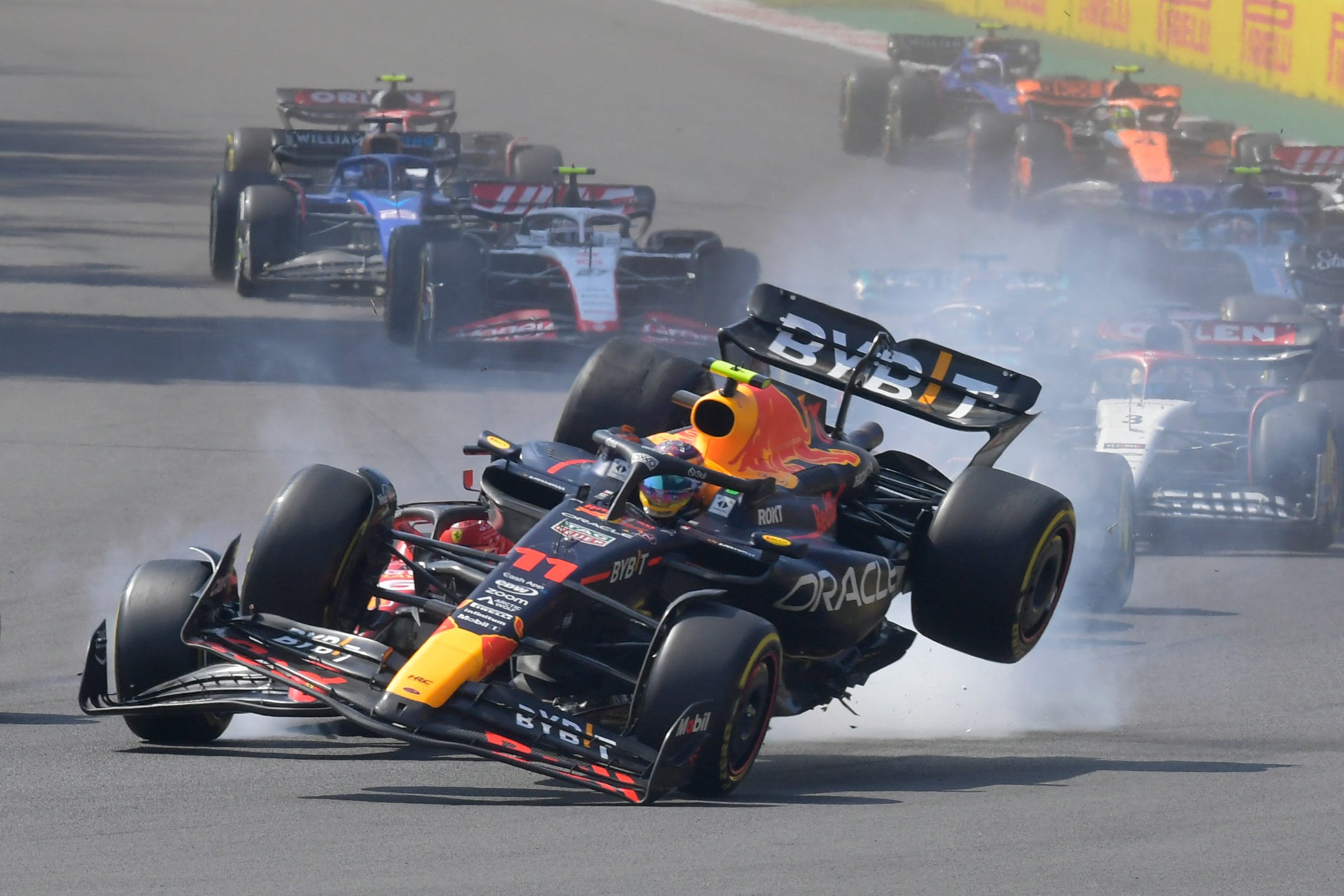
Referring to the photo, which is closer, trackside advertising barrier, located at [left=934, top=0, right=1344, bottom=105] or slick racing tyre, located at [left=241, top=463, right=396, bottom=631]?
slick racing tyre, located at [left=241, top=463, right=396, bottom=631]

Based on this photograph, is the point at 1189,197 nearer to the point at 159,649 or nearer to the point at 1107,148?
the point at 1107,148

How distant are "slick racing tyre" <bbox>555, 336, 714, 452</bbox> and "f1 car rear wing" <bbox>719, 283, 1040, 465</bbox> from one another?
0.31 m

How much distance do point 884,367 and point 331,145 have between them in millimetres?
14117

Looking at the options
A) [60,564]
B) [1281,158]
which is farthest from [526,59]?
[60,564]

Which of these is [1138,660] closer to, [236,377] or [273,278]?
[236,377]

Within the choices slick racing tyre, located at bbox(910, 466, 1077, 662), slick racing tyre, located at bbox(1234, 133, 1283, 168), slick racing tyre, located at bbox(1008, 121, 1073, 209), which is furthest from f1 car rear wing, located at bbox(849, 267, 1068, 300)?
slick racing tyre, located at bbox(1008, 121, 1073, 209)

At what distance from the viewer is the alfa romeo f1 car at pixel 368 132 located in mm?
22250

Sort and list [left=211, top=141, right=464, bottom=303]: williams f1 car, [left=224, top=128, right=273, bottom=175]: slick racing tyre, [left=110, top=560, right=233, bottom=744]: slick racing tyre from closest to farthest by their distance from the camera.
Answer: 1. [left=110, top=560, right=233, bottom=744]: slick racing tyre
2. [left=211, top=141, right=464, bottom=303]: williams f1 car
3. [left=224, top=128, right=273, bottom=175]: slick racing tyre

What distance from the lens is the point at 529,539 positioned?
25.1 feet

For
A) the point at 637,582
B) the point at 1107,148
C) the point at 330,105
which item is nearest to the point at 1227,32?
the point at 1107,148

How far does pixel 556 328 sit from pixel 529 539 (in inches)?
384

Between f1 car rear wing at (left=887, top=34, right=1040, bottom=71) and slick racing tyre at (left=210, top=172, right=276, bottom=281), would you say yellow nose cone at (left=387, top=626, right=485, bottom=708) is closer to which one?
slick racing tyre at (left=210, top=172, right=276, bottom=281)

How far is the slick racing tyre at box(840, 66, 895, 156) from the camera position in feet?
99.5

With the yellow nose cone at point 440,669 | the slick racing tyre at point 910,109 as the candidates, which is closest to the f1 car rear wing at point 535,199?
the slick racing tyre at point 910,109
